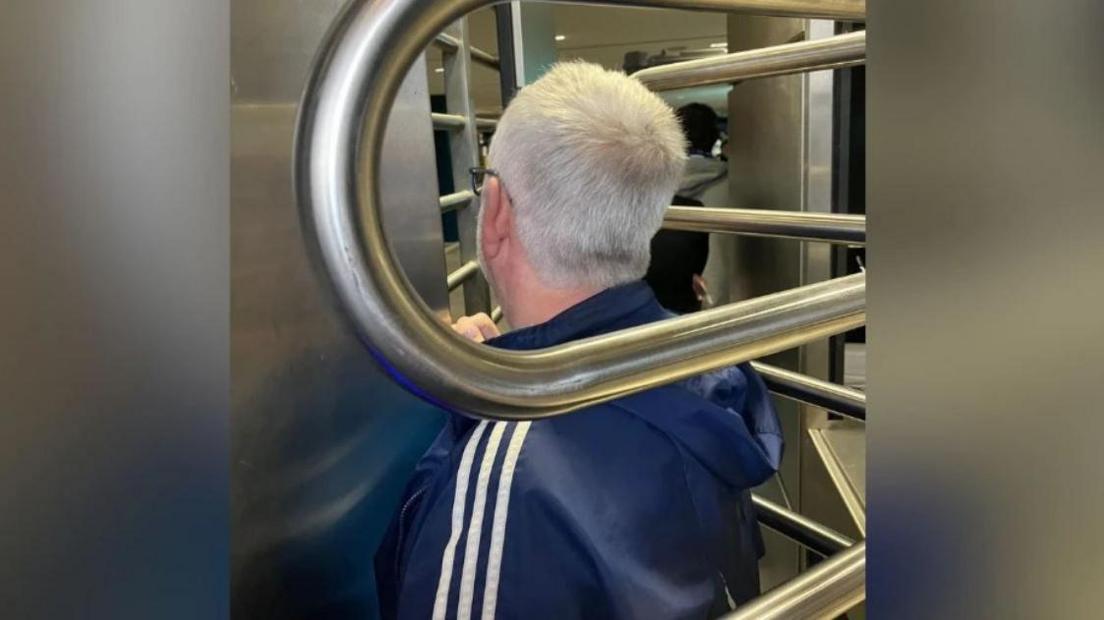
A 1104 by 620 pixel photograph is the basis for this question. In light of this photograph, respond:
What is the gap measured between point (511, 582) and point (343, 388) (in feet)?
0.76

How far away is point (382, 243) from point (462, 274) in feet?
4.75

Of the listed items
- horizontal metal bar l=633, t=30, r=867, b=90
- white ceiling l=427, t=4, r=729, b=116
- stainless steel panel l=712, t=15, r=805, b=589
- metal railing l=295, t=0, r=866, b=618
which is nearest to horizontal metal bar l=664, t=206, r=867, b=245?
horizontal metal bar l=633, t=30, r=867, b=90

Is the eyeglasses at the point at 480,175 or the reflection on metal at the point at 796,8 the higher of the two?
the reflection on metal at the point at 796,8

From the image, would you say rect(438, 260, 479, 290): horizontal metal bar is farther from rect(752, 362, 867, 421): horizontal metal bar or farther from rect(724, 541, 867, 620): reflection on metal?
rect(724, 541, 867, 620): reflection on metal

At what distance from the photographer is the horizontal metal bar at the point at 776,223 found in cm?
109

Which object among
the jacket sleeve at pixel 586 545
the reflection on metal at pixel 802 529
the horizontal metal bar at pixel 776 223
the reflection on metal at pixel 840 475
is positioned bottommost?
the reflection on metal at pixel 840 475

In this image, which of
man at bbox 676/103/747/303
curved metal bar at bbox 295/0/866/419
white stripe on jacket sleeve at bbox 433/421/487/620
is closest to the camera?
curved metal bar at bbox 295/0/866/419

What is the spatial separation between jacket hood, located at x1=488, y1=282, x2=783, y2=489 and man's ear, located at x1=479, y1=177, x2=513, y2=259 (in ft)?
0.43

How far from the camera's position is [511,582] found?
2.59 feet

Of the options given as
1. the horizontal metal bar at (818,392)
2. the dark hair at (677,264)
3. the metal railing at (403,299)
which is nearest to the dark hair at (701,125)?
the dark hair at (677,264)

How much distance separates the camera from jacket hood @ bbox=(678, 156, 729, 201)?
266 centimetres

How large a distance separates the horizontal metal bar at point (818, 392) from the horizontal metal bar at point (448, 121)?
793mm

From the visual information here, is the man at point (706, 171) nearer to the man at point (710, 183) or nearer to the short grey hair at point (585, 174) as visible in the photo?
the man at point (710, 183)

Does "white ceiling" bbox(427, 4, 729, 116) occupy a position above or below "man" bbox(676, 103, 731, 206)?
above
